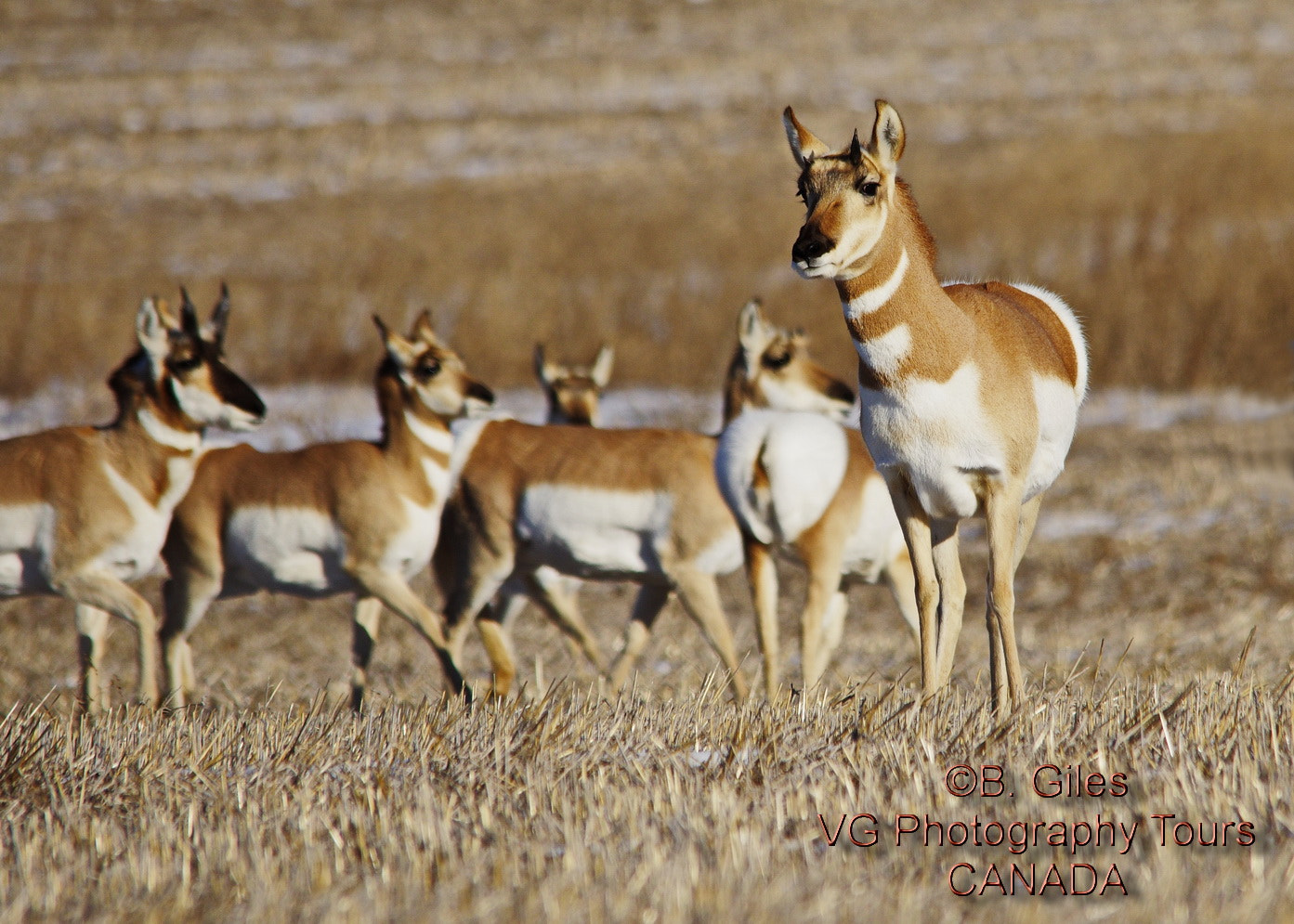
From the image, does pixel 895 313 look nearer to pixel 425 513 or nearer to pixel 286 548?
pixel 425 513

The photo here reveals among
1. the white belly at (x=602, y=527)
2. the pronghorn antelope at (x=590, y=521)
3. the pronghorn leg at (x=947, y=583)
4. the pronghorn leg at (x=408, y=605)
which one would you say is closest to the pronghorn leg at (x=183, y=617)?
the pronghorn leg at (x=408, y=605)

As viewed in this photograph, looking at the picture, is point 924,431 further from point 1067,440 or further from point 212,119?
point 212,119

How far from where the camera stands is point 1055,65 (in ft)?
109

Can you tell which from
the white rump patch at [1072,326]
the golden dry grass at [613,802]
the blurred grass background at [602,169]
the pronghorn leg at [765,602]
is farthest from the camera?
the blurred grass background at [602,169]

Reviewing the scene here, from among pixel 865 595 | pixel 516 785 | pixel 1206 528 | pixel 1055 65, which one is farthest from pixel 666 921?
pixel 1055 65

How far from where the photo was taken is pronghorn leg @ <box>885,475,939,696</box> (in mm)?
4434

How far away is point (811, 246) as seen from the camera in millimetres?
3998

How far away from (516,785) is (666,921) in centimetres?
115

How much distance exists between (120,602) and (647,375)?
1082 cm

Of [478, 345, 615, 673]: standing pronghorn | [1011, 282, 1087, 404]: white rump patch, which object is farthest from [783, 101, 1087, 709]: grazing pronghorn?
[478, 345, 615, 673]: standing pronghorn

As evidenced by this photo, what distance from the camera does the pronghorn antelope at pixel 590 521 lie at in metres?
7.64

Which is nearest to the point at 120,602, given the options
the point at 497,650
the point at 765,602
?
the point at 497,650

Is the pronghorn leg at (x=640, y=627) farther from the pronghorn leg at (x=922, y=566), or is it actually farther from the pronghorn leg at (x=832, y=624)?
the pronghorn leg at (x=922, y=566)

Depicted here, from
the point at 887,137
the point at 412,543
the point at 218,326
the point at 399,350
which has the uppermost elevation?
the point at 218,326
